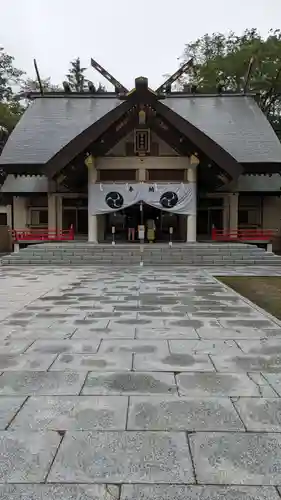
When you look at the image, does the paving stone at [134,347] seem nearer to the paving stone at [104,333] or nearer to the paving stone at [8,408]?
the paving stone at [104,333]

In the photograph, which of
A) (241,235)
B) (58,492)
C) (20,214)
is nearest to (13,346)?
(58,492)

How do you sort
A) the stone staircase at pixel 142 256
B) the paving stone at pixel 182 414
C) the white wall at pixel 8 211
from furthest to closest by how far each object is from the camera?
1. the white wall at pixel 8 211
2. the stone staircase at pixel 142 256
3. the paving stone at pixel 182 414

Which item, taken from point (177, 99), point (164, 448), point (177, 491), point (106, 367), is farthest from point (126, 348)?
point (177, 99)

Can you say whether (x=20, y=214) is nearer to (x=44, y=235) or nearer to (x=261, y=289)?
(x=44, y=235)

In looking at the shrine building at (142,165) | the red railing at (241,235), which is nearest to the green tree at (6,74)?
the shrine building at (142,165)

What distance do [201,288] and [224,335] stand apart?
14.5 ft

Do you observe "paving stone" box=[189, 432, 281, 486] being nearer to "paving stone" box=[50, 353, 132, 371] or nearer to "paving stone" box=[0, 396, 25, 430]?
"paving stone" box=[0, 396, 25, 430]

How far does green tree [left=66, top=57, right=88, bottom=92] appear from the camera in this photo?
42.6m

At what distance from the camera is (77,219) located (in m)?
24.1

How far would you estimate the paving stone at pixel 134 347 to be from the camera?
4812 millimetres

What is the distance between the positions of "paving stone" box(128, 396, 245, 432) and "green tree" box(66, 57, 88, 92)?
43024mm

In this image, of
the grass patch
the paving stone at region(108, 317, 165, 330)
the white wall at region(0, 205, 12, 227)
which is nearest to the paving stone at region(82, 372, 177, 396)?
the paving stone at region(108, 317, 165, 330)

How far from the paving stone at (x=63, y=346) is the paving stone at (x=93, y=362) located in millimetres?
176

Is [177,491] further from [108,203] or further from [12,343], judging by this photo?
[108,203]
